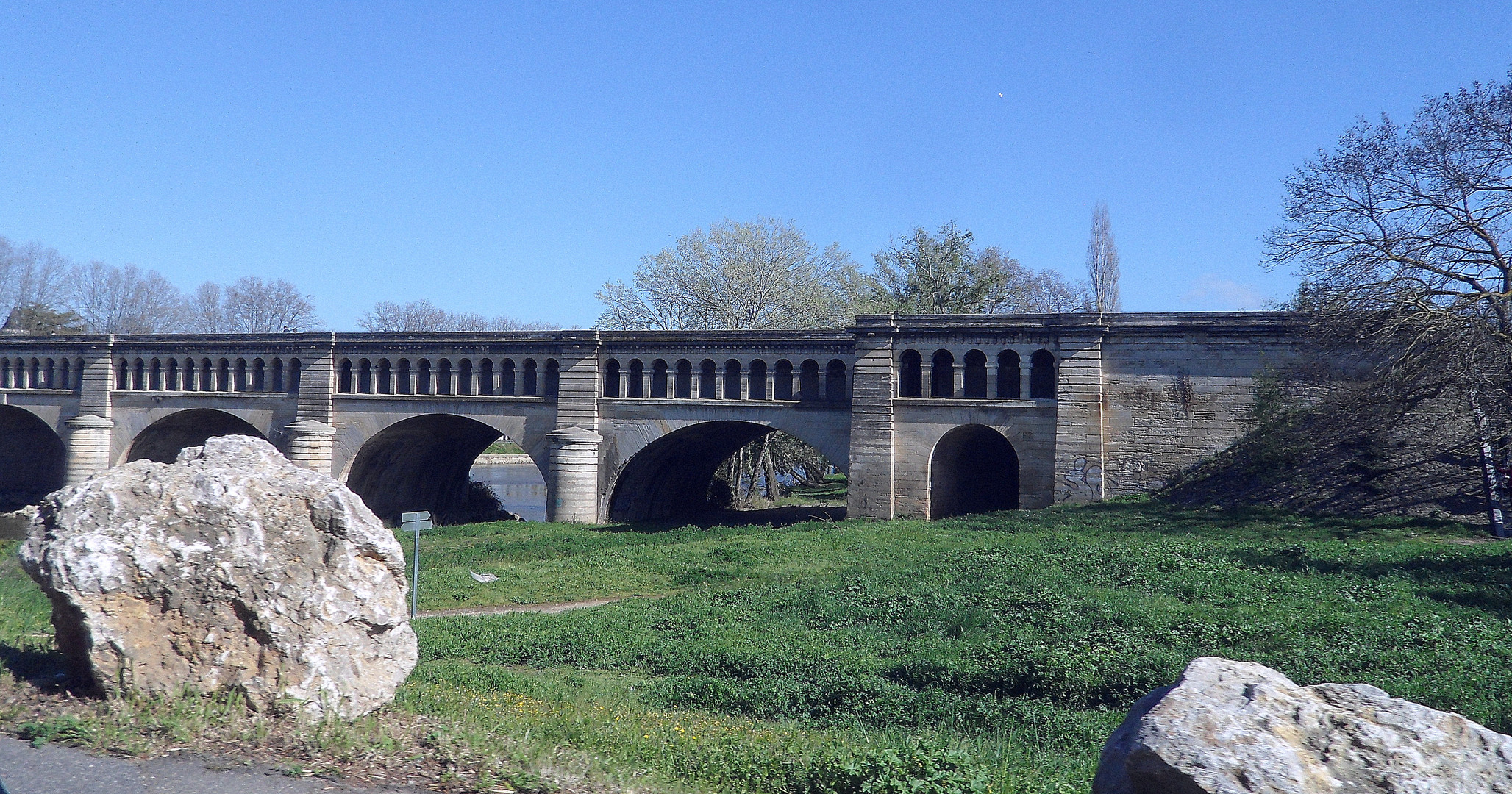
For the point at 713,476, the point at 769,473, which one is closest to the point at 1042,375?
the point at 713,476

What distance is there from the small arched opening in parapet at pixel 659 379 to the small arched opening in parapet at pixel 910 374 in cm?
819

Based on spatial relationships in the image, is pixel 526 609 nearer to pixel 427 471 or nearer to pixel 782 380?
pixel 782 380

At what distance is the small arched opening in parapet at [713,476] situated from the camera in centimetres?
3534

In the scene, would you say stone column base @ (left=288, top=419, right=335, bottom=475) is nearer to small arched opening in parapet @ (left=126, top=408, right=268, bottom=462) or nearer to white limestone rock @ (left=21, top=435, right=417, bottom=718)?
small arched opening in parapet @ (left=126, top=408, right=268, bottom=462)

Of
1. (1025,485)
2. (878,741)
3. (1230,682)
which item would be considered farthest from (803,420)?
(1230,682)

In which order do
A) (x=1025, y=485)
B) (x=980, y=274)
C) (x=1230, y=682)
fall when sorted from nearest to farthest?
(x=1230, y=682) < (x=1025, y=485) < (x=980, y=274)

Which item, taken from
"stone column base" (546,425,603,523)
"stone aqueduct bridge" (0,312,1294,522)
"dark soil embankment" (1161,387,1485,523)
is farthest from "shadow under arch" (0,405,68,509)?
"dark soil embankment" (1161,387,1485,523)

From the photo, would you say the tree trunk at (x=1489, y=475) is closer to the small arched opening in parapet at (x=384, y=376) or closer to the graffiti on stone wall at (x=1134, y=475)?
the graffiti on stone wall at (x=1134, y=475)

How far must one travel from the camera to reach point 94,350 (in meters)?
43.0

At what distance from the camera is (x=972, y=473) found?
33.8m

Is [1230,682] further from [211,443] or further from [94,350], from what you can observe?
[94,350]

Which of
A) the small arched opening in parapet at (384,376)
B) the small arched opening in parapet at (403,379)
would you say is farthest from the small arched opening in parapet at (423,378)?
the small arched opening in parapet at (384,376)

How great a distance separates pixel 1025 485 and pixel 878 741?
2150cm

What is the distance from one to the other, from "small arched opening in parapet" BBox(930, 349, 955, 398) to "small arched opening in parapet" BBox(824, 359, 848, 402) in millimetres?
2847
